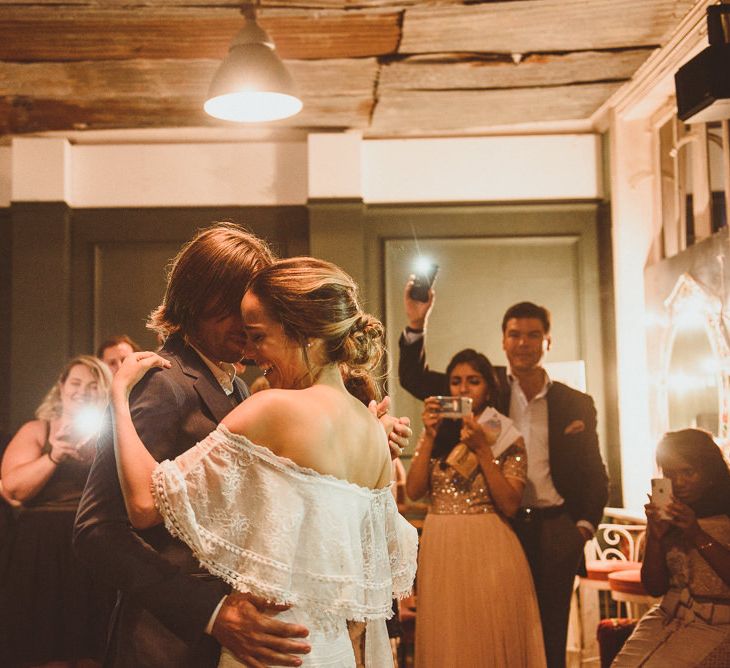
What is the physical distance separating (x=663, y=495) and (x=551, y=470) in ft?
2.69

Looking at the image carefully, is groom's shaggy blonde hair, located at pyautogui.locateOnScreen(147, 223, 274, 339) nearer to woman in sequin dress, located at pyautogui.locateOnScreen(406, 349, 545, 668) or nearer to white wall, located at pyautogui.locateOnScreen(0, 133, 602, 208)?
woman in sequin dress, located at pyautogui.locateOnScreen(406, 349, 545, 668)

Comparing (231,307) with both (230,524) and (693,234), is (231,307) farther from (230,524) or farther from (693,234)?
(693,234)

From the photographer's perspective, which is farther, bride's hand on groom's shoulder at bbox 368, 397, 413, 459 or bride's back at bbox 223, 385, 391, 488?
bride's hand on groom's shoulder at bbox 368, 397, 413, 459

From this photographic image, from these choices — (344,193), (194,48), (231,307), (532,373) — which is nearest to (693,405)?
(532,373)

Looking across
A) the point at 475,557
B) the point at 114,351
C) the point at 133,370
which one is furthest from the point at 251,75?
the point at 475,557

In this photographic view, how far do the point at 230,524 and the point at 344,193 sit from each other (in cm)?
408

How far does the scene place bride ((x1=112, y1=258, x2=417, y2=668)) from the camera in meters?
1.42

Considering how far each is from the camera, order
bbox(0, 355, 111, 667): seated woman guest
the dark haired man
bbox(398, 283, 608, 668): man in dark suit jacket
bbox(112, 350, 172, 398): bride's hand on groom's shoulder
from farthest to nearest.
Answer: the dark haired man < bbox(398, 283, 608, 668): man in dark suit jacket < bbox(0, 355, 111, 667): seated woman guest < bbox(112, 350, 172, 398): bride's hand on groom's shoulder

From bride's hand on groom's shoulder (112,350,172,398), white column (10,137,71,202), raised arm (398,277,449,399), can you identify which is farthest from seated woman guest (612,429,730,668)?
white column (10,137,71,202)

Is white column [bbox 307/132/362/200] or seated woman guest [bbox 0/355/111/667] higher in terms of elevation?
white column [bbox 307/132/362/200]

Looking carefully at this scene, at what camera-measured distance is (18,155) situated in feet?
17.5

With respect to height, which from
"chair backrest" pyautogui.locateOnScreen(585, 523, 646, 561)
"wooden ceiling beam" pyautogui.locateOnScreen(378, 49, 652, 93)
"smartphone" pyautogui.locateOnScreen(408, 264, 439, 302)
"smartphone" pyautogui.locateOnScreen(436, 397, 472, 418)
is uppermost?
"wooden ceiling beam" pyautogui.locateOnScreen(378, 49, 652, 93)

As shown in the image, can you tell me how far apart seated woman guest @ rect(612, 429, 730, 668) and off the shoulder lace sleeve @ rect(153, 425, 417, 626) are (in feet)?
6.77

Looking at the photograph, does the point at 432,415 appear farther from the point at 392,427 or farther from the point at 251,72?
the point at 392,427
